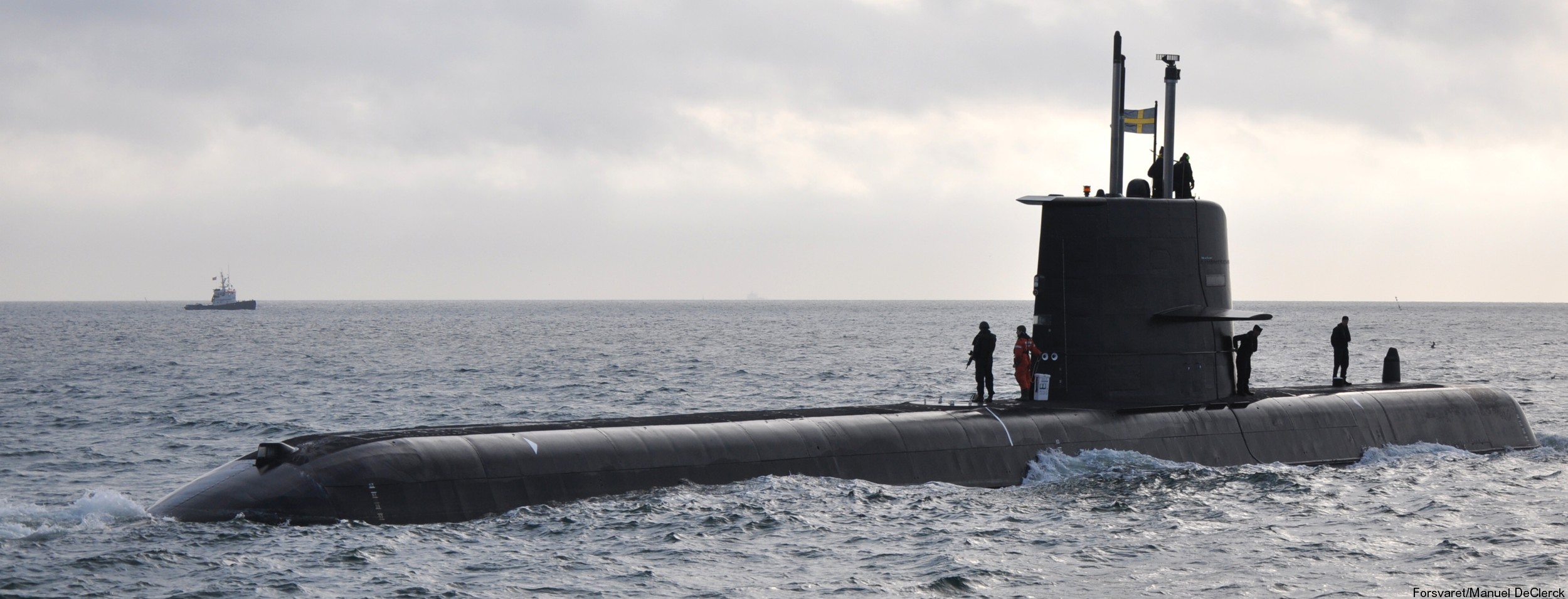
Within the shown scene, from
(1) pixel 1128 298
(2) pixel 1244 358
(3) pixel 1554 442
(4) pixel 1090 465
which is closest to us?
(4) pixel 1090 465

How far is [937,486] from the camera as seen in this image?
1600 cm

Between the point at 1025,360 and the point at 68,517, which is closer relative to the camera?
the point at 68,517

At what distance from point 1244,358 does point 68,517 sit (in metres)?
15.1

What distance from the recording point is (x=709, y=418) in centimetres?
1675

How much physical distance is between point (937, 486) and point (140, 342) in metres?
75.4

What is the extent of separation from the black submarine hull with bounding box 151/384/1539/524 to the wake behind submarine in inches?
0.9

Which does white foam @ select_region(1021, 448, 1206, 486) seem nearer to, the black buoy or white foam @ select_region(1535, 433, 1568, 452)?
the black buoy

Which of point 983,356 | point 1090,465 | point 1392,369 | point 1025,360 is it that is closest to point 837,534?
point 1090,465

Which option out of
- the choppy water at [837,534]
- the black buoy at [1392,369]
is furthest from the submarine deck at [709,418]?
the black buoy at [1392,369]

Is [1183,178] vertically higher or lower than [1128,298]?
higher

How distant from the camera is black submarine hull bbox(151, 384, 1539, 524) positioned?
13.2 metres

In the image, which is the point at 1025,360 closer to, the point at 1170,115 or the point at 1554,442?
the point at 1170,115

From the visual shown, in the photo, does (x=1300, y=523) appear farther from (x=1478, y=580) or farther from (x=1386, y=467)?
(x=1386, y=467)

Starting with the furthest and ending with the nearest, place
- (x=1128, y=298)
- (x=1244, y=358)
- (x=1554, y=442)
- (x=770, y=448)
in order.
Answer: (x=1554, y=442) → (x=1244, y=358) → (x=1128, y=298) → (x=770, y=448)
